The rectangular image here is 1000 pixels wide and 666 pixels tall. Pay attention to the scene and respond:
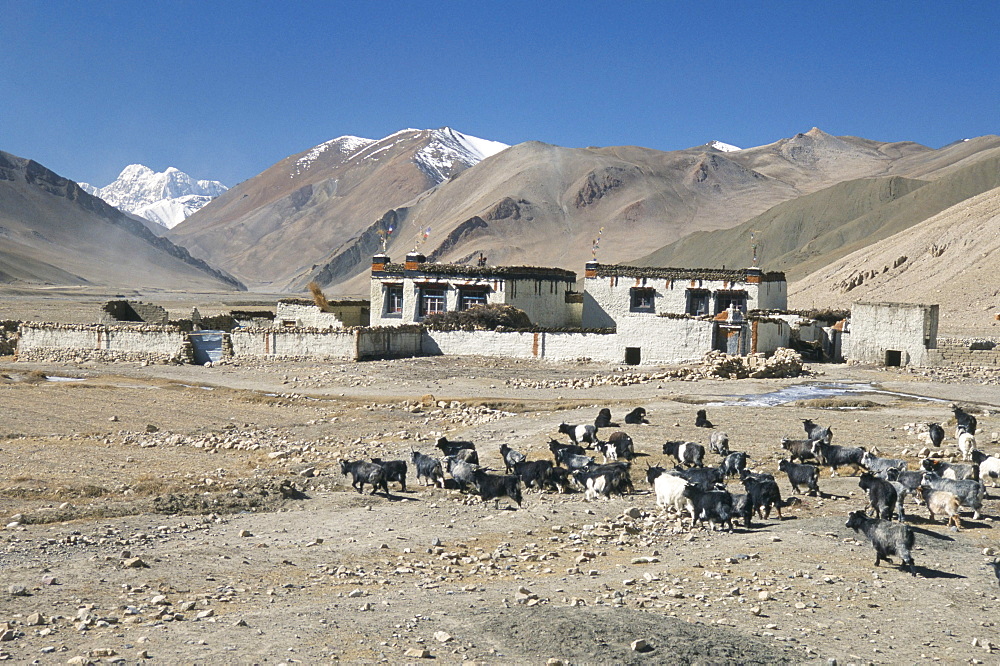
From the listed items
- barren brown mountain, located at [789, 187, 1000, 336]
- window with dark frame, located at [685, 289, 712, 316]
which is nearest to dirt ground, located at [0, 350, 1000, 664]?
window with dark frame, located at [685, 289, 712, 316]

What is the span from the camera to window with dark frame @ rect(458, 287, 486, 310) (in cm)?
4673

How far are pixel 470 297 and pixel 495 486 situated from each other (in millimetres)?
30024

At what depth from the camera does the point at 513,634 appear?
34.4ft

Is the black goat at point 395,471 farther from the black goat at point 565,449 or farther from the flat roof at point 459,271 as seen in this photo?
the flat roof at point 459,271

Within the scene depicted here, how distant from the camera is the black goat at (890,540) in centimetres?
1261

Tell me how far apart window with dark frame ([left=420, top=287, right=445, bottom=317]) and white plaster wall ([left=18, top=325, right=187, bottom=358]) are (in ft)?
36.4

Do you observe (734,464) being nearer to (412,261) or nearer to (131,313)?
(412,261)

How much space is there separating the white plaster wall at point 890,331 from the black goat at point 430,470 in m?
24.3

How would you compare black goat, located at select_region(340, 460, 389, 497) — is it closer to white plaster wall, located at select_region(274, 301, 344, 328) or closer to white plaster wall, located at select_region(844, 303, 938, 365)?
white plaster wall, located at select_region(844, 303, 938, 365)

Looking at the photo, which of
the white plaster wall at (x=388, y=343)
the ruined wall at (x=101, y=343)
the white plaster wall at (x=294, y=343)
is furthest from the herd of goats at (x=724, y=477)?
the ruined wall at (x=101, y=343)

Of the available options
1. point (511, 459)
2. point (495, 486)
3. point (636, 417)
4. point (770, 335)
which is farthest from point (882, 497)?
point (770, 335)

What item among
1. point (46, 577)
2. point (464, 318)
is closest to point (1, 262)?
point (464, 318)

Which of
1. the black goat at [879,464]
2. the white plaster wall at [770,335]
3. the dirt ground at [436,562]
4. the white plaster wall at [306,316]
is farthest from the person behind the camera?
the white plaster wall at [306,316]

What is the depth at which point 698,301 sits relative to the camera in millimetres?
47844
